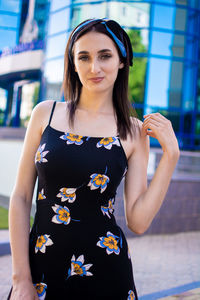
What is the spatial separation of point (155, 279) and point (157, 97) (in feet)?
51.6

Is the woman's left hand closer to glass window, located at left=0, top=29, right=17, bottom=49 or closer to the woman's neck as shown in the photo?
the woman's neck

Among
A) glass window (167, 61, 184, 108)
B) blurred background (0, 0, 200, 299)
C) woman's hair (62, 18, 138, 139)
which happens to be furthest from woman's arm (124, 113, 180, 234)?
glass window (167, 61, 184, 108)

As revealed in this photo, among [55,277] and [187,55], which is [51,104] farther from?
[187,55]

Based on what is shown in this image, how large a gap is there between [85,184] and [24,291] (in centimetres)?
48

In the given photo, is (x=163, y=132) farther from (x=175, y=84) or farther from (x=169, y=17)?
(x=169, y=17)

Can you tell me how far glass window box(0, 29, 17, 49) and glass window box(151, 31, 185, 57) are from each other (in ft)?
33.5

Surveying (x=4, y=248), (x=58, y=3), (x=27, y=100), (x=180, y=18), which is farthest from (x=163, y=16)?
(x=4, y=248)

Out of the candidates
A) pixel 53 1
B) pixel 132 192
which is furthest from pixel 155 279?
pixel 53 1

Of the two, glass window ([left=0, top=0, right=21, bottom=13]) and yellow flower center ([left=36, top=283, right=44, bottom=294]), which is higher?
glass window ([left=0, top=0, right=21, bottom=13])

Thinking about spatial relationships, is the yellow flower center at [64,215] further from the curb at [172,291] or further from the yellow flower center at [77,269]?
the curb at [172,291]

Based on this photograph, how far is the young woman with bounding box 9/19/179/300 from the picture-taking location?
1421 millimetres

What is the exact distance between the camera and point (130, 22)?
61.3 ft

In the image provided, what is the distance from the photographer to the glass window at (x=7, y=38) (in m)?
23.6

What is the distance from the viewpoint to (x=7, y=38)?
23844mm
